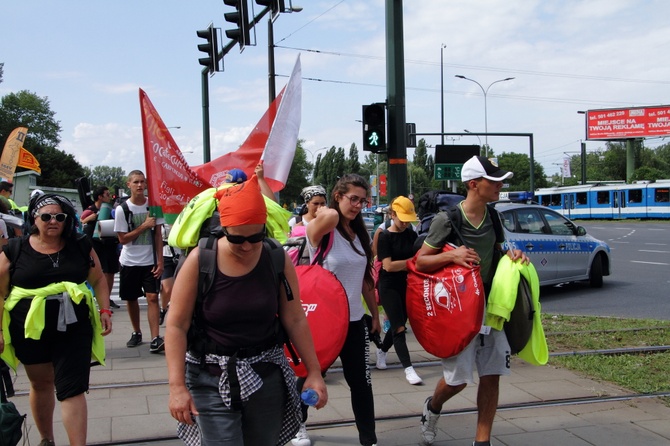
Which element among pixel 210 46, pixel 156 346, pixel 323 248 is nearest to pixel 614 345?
pixel 323 248

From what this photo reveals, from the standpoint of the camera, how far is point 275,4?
10234mm

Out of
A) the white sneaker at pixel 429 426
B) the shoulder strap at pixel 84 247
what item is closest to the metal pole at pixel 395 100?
the white sneaker at pixel 429 426

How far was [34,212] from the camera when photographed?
156 inches

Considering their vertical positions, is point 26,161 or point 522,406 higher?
point 26,161

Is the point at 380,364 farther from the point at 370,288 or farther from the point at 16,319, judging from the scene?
the point at 16,319

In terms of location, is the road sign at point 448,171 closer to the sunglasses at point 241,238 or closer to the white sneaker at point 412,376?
the white sneaker at point 412,376

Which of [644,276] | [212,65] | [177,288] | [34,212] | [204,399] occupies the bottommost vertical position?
[644,276]

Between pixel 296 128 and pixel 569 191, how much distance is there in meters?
46.7

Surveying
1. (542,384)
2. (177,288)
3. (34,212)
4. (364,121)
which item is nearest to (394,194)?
(364,121)

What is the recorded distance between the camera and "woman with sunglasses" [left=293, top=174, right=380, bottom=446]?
398 centimetres

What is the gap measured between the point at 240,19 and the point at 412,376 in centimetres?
755

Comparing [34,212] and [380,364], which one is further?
[380,364]

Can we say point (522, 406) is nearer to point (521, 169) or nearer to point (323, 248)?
point (323, 248)

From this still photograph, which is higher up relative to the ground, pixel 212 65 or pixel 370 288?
pixel 212 65
